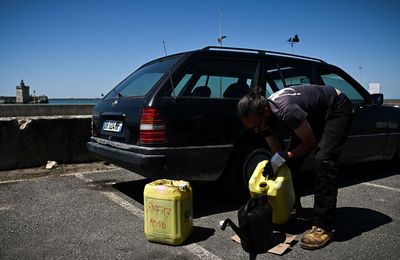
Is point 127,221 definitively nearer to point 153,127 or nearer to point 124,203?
point 124,203

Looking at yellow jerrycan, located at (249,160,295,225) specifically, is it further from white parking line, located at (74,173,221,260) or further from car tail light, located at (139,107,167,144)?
car tail light, located at (139,107,167,144)

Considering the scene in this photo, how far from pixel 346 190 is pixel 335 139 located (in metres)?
2.03

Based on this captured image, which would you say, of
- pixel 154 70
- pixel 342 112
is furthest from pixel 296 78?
pixel 154 70

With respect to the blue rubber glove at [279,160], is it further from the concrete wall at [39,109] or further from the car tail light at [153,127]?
the concrete wall at [39,109]

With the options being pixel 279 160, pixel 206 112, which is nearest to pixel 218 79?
pixel 206 112

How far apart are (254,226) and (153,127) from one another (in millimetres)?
1282

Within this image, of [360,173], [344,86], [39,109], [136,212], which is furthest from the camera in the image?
[39,109]

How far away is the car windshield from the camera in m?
3.67

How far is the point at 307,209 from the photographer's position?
3.78m

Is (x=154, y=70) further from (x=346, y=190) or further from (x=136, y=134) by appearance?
Answer: (x=346, y=190)

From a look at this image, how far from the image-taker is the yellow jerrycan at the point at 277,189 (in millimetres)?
2965

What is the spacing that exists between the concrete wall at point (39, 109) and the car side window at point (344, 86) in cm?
1423

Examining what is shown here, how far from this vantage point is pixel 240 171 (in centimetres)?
371

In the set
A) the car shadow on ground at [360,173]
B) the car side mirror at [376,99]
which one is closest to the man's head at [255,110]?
the car shadow on ground at [360,173]
